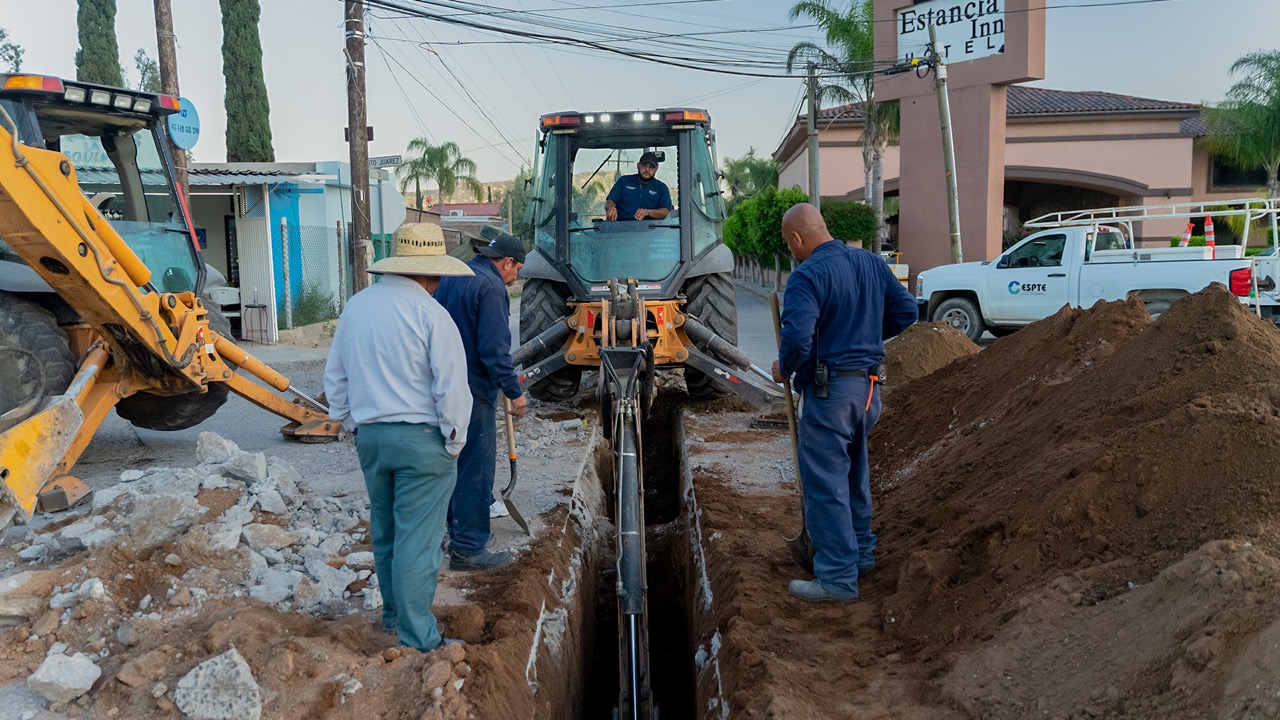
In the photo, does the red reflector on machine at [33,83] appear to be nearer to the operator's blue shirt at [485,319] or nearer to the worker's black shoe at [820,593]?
the operator's blue shirt at [485,319]

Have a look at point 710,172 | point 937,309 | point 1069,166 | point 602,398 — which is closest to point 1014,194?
point 1069,166

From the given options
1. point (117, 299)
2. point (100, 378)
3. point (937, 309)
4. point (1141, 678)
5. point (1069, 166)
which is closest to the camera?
point (1141, 678)

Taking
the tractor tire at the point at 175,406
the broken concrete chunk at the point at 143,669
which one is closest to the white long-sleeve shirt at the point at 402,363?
the broken concrete chunk at the point at 143,669

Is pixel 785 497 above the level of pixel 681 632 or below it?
above

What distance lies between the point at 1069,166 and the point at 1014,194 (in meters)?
3.63

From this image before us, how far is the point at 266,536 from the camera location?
5.22 metres

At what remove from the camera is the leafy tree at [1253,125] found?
91.8 feet

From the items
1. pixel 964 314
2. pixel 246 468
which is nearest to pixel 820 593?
pixel 246 468

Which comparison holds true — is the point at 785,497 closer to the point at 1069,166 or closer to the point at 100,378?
the point at 100,378

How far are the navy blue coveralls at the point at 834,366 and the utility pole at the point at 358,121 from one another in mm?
8525

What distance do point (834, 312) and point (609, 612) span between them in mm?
3415

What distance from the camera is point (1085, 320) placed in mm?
7188

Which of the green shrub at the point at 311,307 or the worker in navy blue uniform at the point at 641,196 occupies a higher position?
the worker in navy blue uniform at the point at 641,196

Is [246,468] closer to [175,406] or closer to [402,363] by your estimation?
[402,363]
